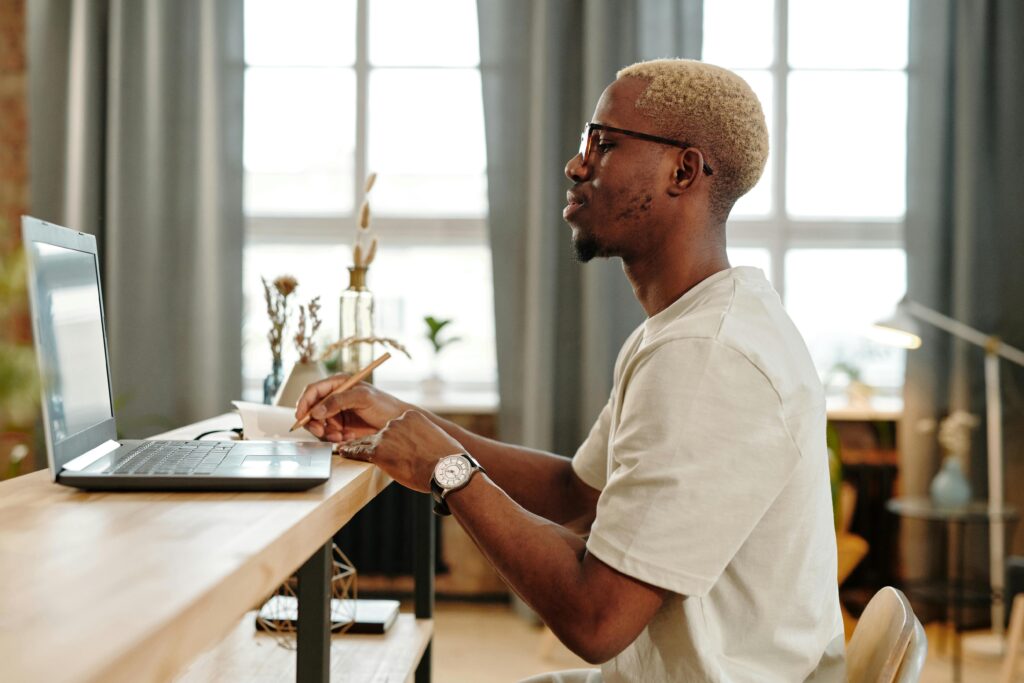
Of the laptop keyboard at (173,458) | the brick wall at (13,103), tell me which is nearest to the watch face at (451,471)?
the laptop keyboard at (173,458)

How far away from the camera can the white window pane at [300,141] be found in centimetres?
408

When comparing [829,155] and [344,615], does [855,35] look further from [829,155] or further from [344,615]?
[344,615]

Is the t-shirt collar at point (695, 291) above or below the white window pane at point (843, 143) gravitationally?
below

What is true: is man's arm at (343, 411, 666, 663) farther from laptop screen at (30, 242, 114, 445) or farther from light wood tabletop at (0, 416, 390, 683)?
laptop screen at (30, 242, 114, 445)

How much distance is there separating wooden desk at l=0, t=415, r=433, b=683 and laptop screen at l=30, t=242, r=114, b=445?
0.08 meters

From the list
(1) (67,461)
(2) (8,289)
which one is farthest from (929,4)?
(2) (8,289)

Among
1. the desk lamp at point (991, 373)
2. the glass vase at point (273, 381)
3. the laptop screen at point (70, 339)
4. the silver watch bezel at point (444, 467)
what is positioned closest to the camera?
the laptop screen at point (70, 339)

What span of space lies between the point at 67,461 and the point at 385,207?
3.11m

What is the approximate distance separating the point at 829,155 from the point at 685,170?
119 inches

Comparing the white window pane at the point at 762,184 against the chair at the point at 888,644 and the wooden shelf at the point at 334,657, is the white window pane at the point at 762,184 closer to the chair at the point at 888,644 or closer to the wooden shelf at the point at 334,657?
the wooden shelf at the point at 334,657

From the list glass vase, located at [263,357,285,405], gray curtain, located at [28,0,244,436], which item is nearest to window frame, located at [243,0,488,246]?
gray curtain, located at [28,0,244,436]

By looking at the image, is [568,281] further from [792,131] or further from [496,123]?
[792,131]

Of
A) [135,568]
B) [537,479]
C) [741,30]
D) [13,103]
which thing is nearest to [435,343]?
[741,30]

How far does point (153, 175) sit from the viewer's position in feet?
12.4
